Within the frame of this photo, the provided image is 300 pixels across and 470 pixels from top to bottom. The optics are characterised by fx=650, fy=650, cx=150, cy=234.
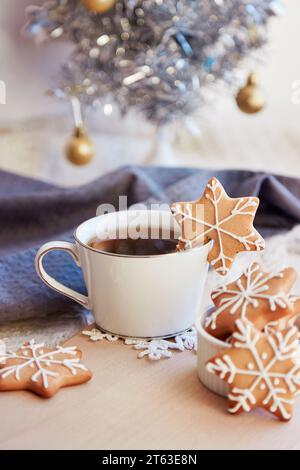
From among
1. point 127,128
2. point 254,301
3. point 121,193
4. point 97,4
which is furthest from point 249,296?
point 127,128

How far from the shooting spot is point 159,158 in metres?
1.32

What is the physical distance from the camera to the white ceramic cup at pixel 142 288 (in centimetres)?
59

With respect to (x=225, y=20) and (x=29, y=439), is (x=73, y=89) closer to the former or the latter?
(x=225, y=20)

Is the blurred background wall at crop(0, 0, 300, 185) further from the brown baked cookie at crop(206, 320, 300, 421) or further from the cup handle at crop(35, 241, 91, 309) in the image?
the brown baked cookie at crop(206, 320, 300, 421)

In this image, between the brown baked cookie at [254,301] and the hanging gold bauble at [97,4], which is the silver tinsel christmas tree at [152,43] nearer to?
the hanging gold bauble at [97,4]

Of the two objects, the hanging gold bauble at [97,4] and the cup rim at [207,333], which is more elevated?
the hanging gold bauble at [97,4]

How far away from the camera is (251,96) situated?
1158mm

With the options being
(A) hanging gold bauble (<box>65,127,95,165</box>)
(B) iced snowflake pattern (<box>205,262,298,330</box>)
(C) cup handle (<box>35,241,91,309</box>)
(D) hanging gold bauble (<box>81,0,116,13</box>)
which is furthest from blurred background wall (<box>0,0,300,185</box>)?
A: (B) iced snowflake pattern (<box>205,262,298,330</box>)

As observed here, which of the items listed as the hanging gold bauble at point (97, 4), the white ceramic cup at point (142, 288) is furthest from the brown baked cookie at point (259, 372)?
the hanging gold bauble at point (97, 4)

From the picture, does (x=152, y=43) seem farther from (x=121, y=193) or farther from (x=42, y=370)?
(x=42, y=370)

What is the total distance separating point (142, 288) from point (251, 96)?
2.18 ft

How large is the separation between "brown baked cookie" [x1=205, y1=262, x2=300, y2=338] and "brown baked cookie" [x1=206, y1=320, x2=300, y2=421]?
0.02 m

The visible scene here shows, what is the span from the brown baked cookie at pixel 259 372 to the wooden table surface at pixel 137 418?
0.05ft
